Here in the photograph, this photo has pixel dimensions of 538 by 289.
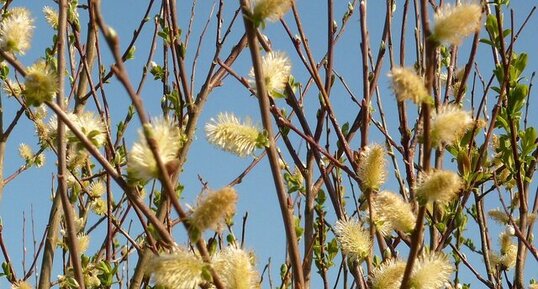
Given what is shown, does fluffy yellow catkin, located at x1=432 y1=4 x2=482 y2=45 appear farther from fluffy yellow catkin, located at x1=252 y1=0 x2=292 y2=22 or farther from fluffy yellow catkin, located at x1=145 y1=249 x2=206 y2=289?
fluffy yellow catkin, located at x1=145 y1=249 x2=206 y2=289

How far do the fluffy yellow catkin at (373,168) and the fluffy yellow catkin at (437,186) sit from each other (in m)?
0.18

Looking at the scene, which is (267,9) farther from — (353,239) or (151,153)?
(353,239)

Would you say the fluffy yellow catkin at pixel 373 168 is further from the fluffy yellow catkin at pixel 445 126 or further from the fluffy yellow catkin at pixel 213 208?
the fluffy yellow catkin at pixel 213 208

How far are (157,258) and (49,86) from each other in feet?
1.34

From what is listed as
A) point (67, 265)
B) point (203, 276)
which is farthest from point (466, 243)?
point (203, 276)

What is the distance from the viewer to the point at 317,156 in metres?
2.30

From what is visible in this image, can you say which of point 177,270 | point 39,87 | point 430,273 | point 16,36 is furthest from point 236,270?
point 16,36

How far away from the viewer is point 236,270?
1470 mm

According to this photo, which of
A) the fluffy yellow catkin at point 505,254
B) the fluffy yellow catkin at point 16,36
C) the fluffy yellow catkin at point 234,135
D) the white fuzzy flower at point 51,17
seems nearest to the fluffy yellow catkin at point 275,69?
the fluffy yellow catkin at point 234,135

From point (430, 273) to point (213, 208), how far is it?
500mm

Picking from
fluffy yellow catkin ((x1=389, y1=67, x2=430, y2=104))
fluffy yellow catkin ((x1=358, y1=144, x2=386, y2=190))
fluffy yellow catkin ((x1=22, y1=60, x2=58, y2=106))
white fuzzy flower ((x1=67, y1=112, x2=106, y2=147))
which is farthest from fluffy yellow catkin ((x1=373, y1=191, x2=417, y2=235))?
fluffy yellow catkin ((x1=22, y1=60, x2=58, y2=106))

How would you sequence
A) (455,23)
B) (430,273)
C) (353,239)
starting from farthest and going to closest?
(353,239) → (430,273) → (455,23)

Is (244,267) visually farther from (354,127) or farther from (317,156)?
(354,127)

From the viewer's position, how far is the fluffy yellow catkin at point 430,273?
158 cm
